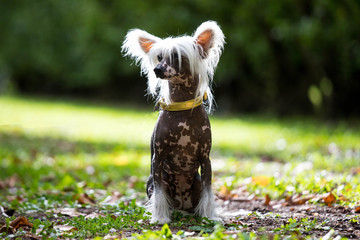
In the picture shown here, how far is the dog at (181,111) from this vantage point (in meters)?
3.93

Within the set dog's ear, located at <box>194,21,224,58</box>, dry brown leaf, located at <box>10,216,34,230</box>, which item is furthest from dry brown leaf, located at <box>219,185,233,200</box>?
dry brown leaf, located at <box>10,216,34,230</box>

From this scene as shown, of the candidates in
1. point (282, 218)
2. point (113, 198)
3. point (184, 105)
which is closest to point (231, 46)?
point (113, 198)

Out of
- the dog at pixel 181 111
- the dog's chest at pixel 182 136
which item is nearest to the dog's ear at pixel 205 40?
the dog at pixel 181 111

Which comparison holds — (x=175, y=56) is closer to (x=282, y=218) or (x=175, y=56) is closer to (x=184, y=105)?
(x=184, y=105)

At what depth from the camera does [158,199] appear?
160 inches

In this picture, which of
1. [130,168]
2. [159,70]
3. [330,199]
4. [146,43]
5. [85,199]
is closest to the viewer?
[159,70]

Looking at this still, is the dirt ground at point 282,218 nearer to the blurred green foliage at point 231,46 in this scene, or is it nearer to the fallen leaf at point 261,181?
the fallen leaf at point 261,181

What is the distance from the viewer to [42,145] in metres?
10.1

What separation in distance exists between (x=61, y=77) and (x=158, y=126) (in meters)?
28.4

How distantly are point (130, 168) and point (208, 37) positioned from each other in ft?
13.4

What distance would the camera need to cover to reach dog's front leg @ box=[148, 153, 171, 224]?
13.1 feet

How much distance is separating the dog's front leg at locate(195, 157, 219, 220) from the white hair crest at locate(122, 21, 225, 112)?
0.68 metres

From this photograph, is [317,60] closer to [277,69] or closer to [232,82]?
[277,69]

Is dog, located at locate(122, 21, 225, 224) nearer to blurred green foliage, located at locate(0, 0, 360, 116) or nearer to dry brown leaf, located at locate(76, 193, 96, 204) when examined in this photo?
dry brown leaf, located at locate(76, 193, 96, 204)
